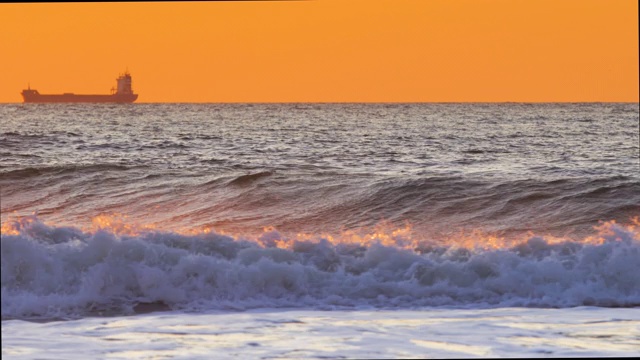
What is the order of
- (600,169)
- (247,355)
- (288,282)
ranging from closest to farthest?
(247,355)
(288,282)
(600,169)

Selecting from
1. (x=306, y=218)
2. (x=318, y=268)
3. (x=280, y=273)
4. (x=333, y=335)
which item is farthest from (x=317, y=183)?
(x=333, y=335)

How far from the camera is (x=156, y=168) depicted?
18.2m

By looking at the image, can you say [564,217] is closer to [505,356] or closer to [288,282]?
[288,282]

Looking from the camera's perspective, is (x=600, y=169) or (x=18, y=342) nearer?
(x=18, y=342)

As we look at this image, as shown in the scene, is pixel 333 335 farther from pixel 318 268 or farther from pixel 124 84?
pixel 124 84

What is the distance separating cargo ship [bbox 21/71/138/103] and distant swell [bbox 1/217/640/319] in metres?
92.1

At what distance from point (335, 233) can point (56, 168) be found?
7573 millimetres

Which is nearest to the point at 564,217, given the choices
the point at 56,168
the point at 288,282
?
the point at 288,282

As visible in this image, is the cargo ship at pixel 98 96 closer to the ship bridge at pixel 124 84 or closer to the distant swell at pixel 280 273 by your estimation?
the ship bridge at pixel 124 84

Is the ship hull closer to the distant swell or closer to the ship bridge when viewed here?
the ship bridge

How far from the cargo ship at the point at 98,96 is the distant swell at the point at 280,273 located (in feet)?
302

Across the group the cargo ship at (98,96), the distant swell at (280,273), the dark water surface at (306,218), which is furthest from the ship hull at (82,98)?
the distant swell at (280,273)

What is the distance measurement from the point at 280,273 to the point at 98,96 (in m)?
96.1

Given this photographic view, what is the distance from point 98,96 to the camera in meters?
100
